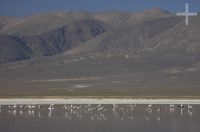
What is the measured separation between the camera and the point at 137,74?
190m

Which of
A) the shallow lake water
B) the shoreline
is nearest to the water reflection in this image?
the shallow lake water

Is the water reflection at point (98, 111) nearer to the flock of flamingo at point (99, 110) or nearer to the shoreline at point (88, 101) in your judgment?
the flock of flamingo at point (99, 110)

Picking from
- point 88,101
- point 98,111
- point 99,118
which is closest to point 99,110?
point 98,111

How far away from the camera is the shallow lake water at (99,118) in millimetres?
56812

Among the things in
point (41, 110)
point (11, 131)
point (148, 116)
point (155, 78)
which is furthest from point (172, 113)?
point (155, 78)

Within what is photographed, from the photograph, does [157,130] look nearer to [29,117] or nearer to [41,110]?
[29,117]

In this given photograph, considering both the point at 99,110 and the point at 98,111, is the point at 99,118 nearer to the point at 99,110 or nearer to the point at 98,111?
the point at 98,111

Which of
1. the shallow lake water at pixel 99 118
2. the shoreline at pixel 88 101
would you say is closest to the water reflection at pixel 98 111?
the shallow lake water at pixel 99 118

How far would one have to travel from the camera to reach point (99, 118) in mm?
66125

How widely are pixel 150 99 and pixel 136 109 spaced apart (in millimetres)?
18524

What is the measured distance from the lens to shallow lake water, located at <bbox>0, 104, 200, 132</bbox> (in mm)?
56812

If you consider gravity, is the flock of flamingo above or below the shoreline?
below

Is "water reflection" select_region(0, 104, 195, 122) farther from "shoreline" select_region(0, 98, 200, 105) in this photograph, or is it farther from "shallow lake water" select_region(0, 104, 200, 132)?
"shoreline" select_region(0, 98, 200, 105)

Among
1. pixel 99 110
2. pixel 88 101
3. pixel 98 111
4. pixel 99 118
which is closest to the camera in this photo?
pixel 99 118
